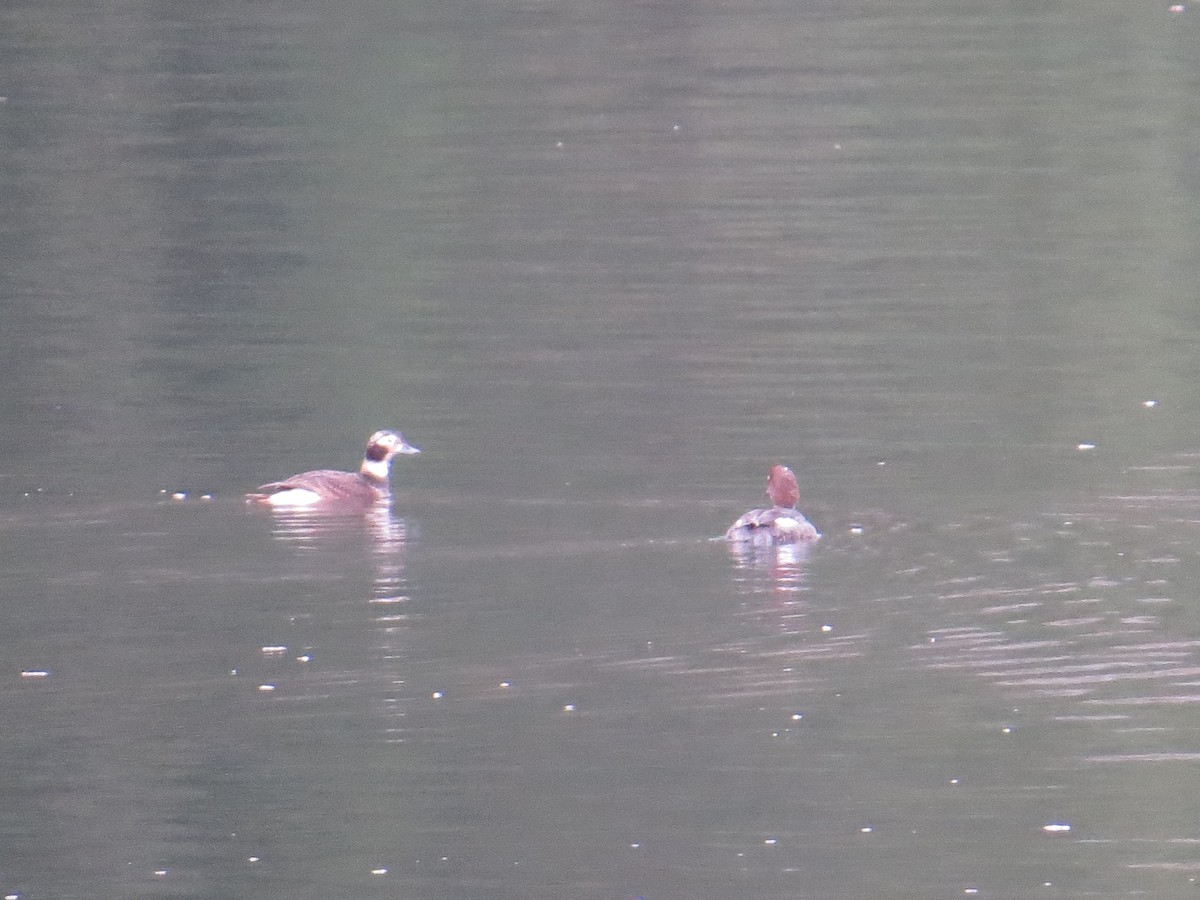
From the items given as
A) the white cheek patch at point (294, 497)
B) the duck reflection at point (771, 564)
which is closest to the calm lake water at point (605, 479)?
the duck reflection at point (771, 564)

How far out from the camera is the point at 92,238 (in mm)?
18297

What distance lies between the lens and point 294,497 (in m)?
11.1

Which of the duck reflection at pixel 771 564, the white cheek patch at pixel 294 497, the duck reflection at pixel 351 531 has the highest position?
the white cheek patch at pixel 294 497

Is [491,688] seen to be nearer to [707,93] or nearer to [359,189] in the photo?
[359,189]

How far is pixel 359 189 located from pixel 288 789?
12658 mm

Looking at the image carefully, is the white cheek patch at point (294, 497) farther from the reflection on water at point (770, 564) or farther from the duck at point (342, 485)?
the reflection on water at point (770, 564)

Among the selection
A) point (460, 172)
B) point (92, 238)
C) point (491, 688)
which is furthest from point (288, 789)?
point (460, 172)

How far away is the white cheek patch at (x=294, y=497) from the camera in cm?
1113

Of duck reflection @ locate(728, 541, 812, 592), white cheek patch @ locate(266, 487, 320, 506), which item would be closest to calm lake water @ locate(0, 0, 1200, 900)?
duck reflection @ locate(728, 541, 812, 592)

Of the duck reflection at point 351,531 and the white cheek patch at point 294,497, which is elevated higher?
the white cheek patch at point 294,497

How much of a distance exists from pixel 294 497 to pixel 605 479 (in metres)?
1.38

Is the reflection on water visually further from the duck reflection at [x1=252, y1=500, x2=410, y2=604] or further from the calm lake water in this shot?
the duck reflection at [x1=252, y1=500, x2=410, y2=604]

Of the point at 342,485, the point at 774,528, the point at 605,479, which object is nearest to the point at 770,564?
the point at 774,528

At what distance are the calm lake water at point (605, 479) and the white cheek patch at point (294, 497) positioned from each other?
178 millimetres
